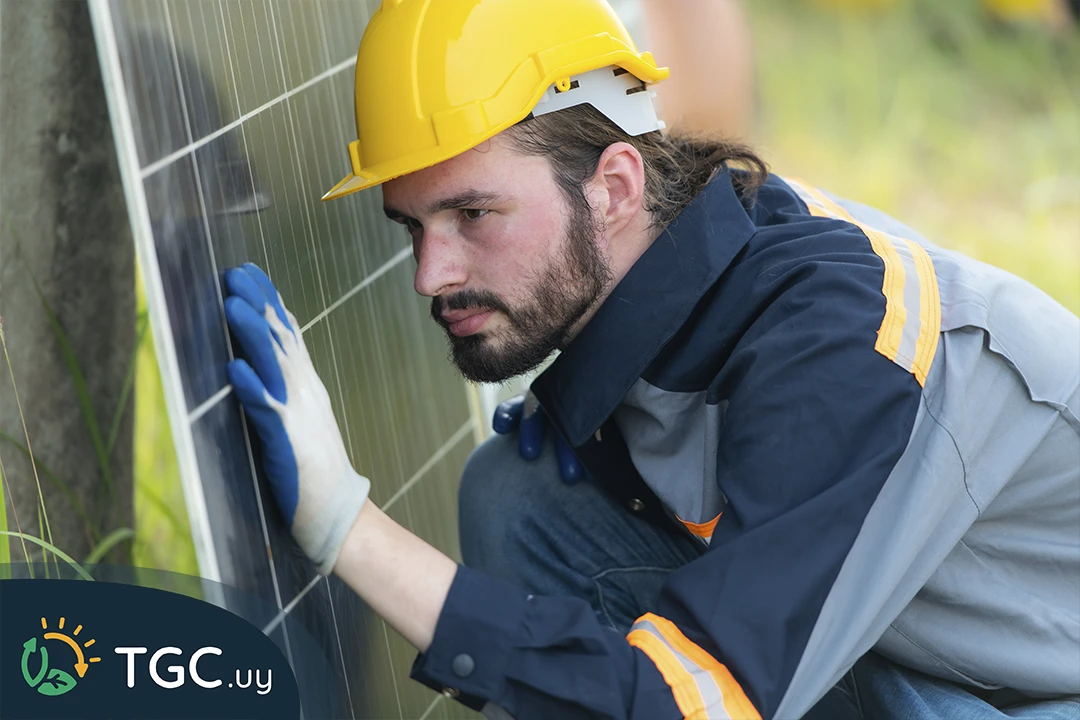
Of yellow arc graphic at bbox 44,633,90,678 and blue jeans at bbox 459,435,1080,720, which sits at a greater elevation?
yellow arc graphic at bbox 44,633,90,678

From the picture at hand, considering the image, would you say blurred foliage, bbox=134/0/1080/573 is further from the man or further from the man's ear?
the man's ear

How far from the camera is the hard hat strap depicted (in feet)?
5.50

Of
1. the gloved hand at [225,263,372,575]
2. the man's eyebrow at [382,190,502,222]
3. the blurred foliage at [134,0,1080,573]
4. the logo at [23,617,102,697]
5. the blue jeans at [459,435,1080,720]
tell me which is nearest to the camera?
the logo at [23,617,102,697]

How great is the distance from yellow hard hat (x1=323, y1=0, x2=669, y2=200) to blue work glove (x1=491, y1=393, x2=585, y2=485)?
1.92ft

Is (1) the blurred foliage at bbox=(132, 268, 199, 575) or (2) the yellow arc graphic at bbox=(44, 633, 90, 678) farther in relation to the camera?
(1) the blurred foliage at bbox=(132, 268, 199, 575)

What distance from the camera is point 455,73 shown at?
5.18ft

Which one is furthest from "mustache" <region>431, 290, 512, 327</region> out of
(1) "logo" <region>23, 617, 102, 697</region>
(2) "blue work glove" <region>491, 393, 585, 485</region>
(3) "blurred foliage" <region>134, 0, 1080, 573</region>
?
(3) "blurred foliage" <region>134, 0, 1080, 573</region>

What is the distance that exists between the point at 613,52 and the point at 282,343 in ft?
2.06

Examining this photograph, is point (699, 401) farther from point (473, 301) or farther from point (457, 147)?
point (457, 147)

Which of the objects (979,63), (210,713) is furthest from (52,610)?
(979,63)

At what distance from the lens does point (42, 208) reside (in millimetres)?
1275

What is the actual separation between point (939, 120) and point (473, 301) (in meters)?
3.72

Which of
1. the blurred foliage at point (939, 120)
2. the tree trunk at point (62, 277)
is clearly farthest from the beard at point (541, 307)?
the blurred foliage at point (939, 120)

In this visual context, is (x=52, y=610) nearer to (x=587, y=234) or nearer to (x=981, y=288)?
(x=587, y=234)
